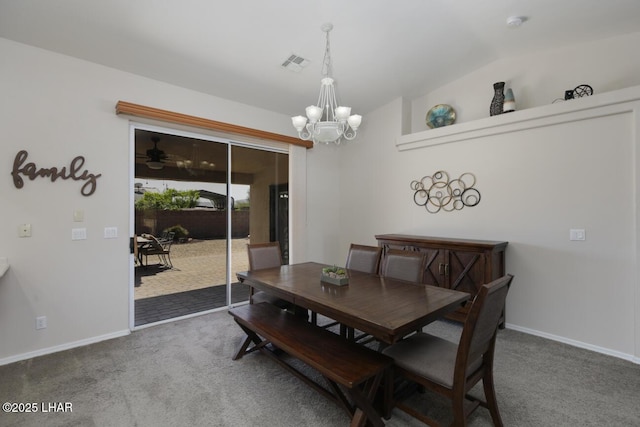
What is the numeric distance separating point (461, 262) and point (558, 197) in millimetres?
1217

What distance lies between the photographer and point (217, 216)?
410cm

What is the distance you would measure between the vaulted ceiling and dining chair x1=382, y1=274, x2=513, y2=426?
2.60m

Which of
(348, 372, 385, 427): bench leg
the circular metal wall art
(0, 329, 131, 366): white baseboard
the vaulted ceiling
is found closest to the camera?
(348, 372, 385, 427): bench leg

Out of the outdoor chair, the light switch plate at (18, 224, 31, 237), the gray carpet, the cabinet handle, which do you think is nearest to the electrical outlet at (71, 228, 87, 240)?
the light switch plate at (18, 224, 31, 237)

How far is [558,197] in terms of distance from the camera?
10.3 feet

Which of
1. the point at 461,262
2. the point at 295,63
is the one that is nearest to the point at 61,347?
the point at 295,63

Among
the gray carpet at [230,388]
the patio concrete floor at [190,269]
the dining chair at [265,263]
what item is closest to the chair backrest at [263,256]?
the dining chair at [265,263]

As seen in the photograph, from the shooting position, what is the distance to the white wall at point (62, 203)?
8.68ft

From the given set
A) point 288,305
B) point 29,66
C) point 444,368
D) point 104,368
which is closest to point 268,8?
point 29,66

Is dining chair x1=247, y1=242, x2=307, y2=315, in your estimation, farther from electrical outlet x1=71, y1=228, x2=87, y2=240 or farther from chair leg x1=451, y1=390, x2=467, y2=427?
chair leg x1=451, y1=390, x2=467, y2=427

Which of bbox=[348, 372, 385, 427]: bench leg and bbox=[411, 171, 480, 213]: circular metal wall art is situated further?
bbox=[411, 171, 480, 213]: circular metal wall art

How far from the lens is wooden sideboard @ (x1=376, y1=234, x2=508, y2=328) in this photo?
10.5 ft

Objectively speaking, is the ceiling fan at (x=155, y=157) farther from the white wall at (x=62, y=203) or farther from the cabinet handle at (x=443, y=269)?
the cabinet handle at (x=443, y=269)

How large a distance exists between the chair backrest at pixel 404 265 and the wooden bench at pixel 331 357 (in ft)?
3.17
